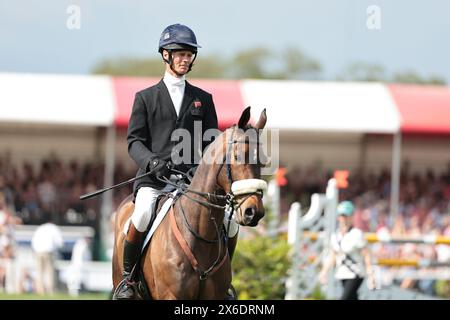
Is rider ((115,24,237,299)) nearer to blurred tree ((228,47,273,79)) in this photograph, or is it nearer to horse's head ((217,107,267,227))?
horse's head ((217,107,267,227))

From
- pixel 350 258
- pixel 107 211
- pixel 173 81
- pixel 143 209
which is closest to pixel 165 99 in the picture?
pixel 173 81

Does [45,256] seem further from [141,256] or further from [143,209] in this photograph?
[143,209]

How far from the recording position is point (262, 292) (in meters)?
12.9

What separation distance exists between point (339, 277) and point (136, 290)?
5.31m

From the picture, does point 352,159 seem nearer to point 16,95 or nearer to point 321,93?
point 321,93

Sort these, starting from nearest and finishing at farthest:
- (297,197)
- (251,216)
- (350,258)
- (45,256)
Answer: (251,216)
(350,258)
(45,256)
(297,197)

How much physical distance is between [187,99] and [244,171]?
1.15 m

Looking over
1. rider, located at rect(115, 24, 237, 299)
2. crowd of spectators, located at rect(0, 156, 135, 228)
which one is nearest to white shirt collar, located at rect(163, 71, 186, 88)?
rider, located at rect(115, 24, 237, 299)

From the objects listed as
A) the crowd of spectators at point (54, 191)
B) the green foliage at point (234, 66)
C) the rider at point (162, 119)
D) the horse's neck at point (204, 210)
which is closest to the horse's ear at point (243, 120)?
Result: the horse's neck at point (204, 210)

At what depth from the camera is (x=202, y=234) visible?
7699 mm

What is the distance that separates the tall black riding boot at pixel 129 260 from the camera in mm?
8078

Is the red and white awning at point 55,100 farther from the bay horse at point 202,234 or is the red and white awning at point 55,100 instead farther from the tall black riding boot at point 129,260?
the bay horse at point 202,234

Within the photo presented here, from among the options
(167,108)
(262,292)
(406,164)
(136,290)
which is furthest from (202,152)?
(406,164)

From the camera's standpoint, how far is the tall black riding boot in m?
8.08
